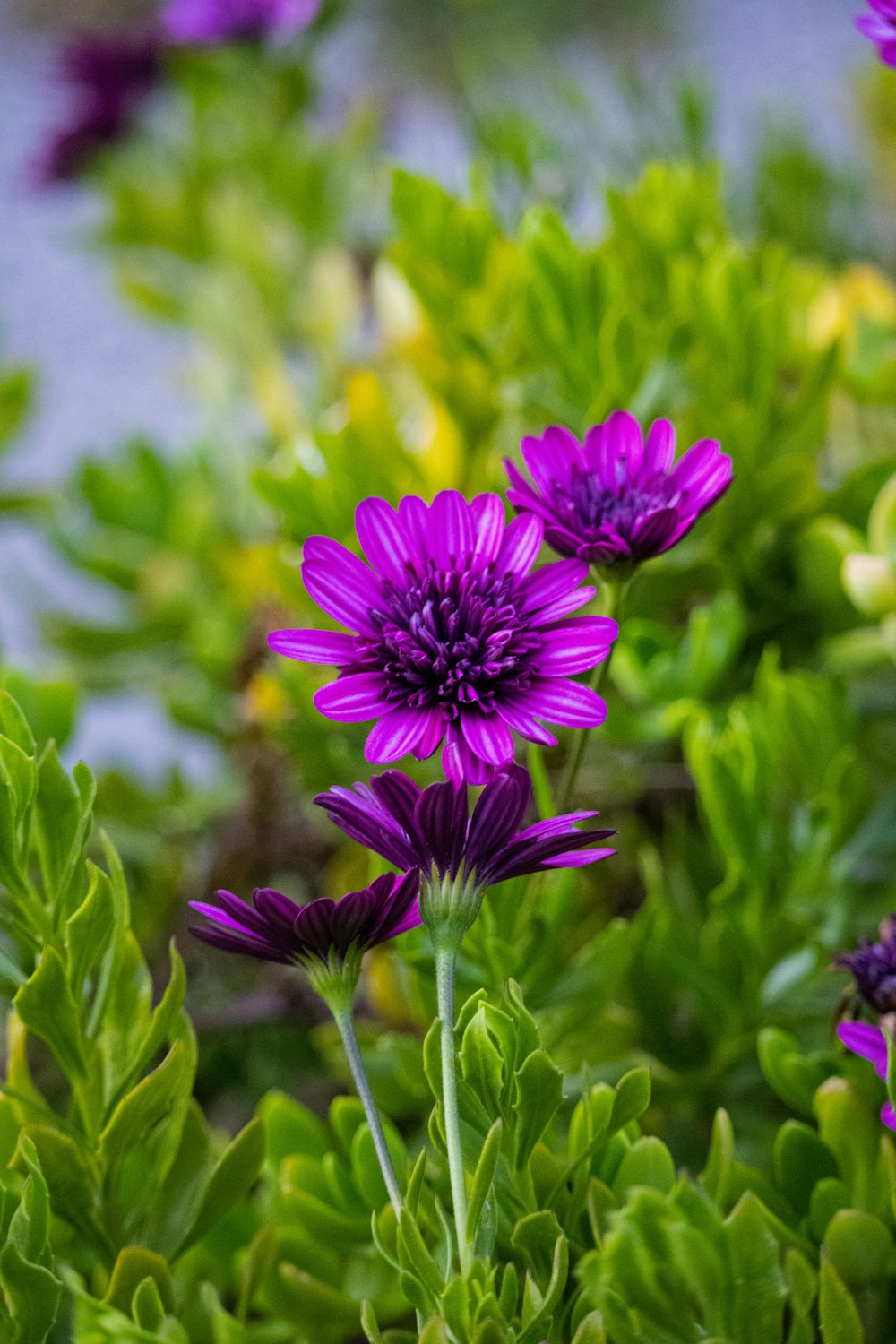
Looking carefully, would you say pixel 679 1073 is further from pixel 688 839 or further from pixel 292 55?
pixel 292 55

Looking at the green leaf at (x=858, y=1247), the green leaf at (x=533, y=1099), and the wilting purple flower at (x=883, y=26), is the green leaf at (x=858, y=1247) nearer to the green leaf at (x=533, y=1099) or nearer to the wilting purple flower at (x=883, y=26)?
the green leaf at (x=533, y=1099)

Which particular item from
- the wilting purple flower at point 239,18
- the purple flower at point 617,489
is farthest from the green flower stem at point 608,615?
the wilting purple flower at point 239,18

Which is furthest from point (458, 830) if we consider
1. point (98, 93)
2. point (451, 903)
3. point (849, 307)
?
point (98, 93)

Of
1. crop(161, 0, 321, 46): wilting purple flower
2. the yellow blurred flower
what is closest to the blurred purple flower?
crop(161, 0, 321, 46): wilting purple flower

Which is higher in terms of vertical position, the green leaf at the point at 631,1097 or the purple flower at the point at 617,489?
the purple flower at the point at 617,489

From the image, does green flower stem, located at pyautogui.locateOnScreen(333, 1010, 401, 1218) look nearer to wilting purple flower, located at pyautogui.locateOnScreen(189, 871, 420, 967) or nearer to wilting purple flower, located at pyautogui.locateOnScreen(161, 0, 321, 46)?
wilting purple flower, located at pyautogui.locateOnScreen(189, 871, 420, 967)

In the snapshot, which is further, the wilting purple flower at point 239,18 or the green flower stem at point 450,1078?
the wilting purple flower at point 239,18

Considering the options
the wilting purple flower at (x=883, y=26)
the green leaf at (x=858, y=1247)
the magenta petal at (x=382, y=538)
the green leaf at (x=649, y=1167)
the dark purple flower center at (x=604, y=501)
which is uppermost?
the wilting purple flower at (x=883, y=26)

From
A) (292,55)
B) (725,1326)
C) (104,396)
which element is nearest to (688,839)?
(725,1326)
